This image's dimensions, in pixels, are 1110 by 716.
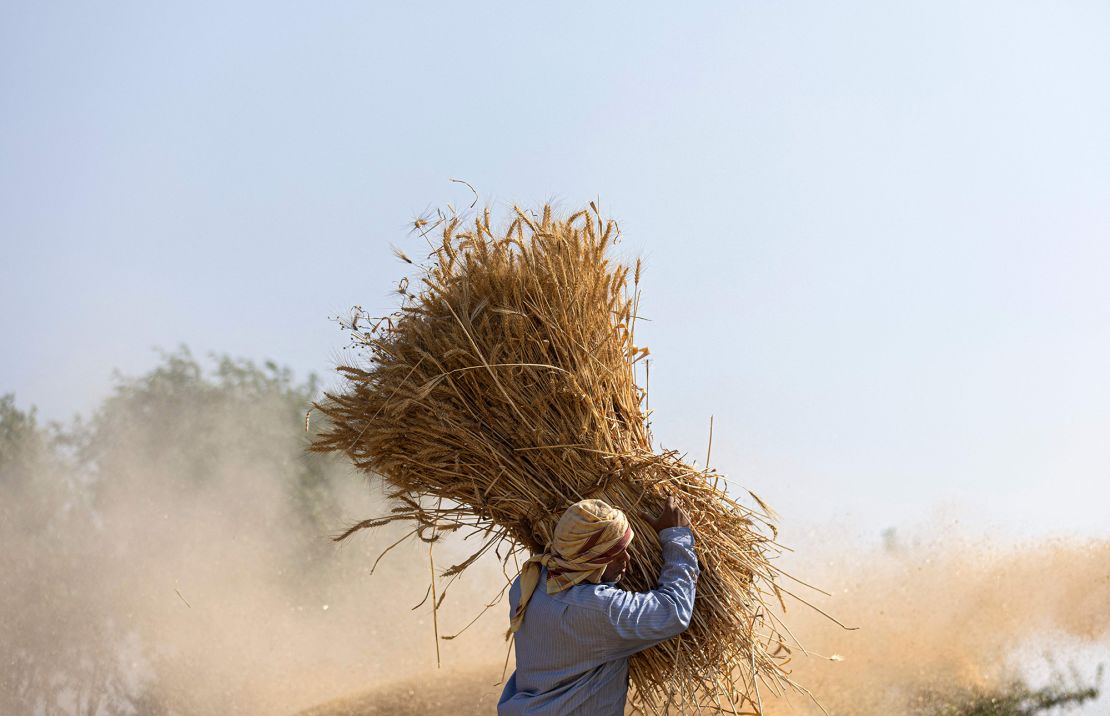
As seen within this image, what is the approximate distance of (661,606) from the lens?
8.23 feet

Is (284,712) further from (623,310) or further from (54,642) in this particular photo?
(623,310)

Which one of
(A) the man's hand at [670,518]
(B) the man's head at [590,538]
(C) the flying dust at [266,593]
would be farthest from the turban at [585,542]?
(C) the flying dust at [266,593]

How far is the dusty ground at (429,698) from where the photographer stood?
6305 mm

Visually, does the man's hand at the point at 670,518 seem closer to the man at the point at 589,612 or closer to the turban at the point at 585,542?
the man at the point at 589,612

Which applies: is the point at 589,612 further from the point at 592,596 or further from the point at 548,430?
the point at 548,430

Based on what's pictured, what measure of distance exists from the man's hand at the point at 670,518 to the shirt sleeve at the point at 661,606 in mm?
42

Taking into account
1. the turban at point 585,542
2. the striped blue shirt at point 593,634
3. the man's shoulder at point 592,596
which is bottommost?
the striped blue shirt at point 593,634

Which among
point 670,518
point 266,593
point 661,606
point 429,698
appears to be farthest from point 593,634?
point 266,593

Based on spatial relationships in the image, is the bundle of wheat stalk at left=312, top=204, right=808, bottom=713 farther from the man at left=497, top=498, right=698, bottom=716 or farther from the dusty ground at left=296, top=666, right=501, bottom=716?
the dusty ground at left=296, top=666, right=501, bottom=716

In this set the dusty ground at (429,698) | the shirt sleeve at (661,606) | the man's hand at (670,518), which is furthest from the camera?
the dusty ground at (429,698)

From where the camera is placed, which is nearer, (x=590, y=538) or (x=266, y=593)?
(x=590, y=538)

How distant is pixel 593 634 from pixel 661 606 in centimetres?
19

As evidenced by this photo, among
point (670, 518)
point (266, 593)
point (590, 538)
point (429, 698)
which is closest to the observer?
point (590, 538)

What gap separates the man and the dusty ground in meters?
3.85
